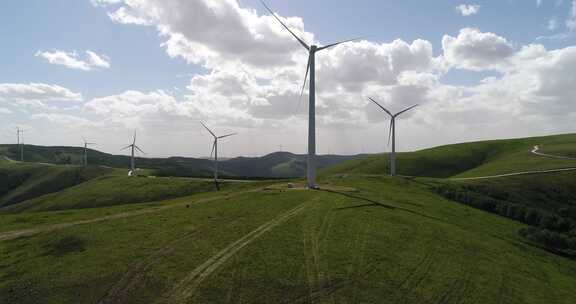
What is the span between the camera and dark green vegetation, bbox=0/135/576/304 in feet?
86.0

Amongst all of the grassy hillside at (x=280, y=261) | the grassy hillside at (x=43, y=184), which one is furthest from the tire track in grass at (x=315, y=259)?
the grassy hillside at (x=43, y=184)

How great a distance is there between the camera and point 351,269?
30.5 m

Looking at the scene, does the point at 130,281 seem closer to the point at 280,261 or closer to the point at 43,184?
the point at 280,261

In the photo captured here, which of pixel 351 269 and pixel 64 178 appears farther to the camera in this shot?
pixel 64 178

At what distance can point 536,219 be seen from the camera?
7400cm

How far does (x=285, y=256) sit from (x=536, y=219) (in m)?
69.4

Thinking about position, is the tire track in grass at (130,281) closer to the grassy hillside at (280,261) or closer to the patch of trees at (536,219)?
the grassy hillside at (280,261)

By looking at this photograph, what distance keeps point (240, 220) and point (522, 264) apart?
3531 cm

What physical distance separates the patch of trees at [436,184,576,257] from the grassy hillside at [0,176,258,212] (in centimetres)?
7028

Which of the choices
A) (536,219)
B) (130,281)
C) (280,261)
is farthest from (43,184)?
(536,219)

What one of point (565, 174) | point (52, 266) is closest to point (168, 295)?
point (52, 266)

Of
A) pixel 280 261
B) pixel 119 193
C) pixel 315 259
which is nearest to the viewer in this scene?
pixel 280 261

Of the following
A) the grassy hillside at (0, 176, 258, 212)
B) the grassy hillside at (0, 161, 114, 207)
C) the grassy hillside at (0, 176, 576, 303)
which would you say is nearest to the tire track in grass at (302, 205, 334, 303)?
the grassy hillside at (0, 176, 576, 303)

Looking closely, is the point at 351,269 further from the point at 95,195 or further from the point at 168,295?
the point at 95,195
